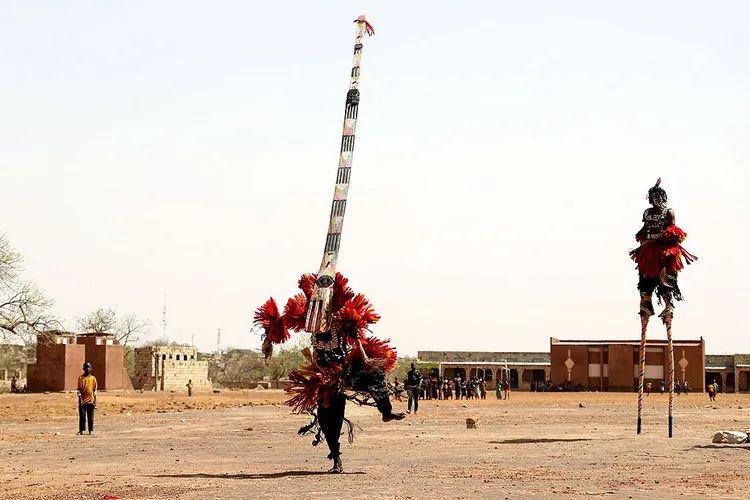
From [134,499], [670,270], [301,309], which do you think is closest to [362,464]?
[301,309]

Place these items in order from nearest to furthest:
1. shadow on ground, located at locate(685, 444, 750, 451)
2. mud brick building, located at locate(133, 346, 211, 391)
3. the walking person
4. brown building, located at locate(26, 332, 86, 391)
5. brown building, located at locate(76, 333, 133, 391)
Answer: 1. shadow on ground, located at locate(685, 444, 750, 451)
2. the walking person
3. brown building, located at locate(26, 332, 86, 391)
4. brown building, located at locate(76, 333, 133, 391)
5. mud brick building, located at locate(133, 346, 211, 391)

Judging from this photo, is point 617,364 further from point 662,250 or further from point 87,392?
point 662,250

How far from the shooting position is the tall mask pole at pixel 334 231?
17.0 meters

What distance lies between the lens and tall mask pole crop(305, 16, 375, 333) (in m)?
17.0

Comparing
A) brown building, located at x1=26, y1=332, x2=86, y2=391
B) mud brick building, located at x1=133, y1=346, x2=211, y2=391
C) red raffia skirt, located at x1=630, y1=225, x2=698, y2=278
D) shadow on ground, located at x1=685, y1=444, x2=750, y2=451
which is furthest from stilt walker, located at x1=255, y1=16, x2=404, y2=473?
mud brick building, located at x1=133, y1=346, x2=211, y2=391

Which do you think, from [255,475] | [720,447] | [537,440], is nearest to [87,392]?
[537,440]

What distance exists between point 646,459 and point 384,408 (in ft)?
15.9

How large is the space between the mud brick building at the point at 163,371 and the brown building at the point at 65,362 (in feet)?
36.1

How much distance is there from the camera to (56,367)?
222ft

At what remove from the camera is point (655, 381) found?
89.1 meters

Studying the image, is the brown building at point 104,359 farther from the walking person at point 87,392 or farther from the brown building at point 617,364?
the walking person at point 87,392

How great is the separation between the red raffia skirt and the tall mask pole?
28.6ft

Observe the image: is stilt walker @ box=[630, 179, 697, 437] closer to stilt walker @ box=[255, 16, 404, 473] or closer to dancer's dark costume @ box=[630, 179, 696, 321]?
dancer's dark costume @ box=[630, 179, 696, 321]

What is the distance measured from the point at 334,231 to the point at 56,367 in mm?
53808
